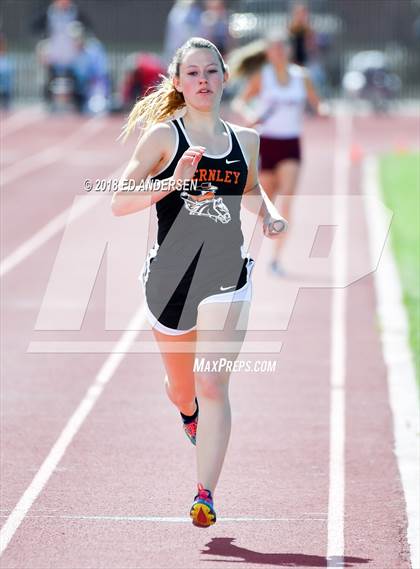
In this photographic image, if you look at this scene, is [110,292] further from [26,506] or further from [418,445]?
[26,506]

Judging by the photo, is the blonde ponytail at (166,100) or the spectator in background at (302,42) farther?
the spectator in background at (302,42)

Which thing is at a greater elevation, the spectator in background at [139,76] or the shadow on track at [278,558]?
the shadow on track at [278,558]

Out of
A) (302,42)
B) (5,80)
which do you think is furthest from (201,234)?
(5,80)

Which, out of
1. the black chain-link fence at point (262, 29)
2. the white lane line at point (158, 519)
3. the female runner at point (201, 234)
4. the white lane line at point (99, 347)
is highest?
the female runner at point (201, 234)

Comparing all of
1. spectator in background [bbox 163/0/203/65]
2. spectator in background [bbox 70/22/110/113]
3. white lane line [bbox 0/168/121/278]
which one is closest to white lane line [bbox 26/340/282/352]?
white lane line [bbox 0/168/121/278]

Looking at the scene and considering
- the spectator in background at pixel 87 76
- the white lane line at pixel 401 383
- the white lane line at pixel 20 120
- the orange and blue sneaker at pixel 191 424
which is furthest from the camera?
the spectator in background at pixel 87 76

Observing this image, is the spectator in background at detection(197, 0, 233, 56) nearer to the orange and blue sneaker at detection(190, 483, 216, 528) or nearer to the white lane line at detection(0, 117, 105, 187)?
the white lane line at detection(0, 117, 105, 187)

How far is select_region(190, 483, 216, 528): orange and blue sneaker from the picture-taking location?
6164mm

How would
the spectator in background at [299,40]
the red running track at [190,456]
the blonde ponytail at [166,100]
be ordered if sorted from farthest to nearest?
the spectator in background at [299,40]
the blonde ponytail at [166,100]
the red running track at [190,456]

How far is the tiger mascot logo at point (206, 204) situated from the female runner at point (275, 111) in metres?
7.45

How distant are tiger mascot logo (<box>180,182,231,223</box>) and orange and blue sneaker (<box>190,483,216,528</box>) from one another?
1.18m

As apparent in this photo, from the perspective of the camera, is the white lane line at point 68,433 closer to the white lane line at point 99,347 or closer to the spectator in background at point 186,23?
the white lane line at point 99,347

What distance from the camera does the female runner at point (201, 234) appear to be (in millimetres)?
6262

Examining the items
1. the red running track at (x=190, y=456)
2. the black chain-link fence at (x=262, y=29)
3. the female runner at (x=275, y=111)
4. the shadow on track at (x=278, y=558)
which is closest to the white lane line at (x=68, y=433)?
the red running track at (x=190, y=456)
